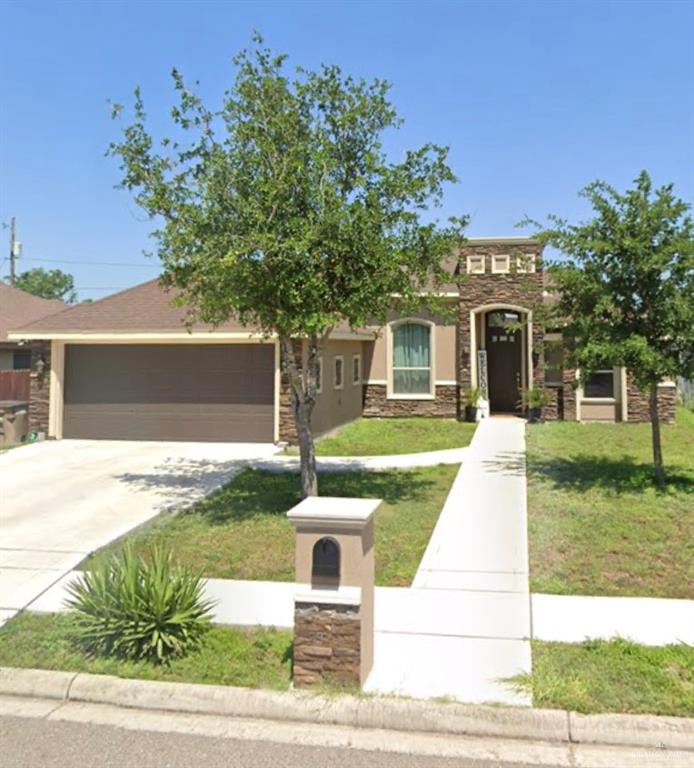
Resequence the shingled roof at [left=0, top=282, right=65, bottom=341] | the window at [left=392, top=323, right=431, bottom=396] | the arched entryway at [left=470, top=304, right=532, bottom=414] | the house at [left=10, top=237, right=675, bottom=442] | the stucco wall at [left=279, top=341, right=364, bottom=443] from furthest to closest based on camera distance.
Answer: the shingled roof at [left=0, top=282, right=65, bottom=341] → the window at [left=392, top=323, right=431, bottom=396] → the arched entryway at [left=470, top=304, right=532, bottom=414] → the house at [left=10, top=237, right=675, bottom=442] → the stucco wall at [left=279, top=341, right=364, bottom=443]

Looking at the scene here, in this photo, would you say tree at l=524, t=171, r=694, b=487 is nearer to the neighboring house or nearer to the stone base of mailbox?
the stone base of mailbox

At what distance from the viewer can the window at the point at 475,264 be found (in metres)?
18.7

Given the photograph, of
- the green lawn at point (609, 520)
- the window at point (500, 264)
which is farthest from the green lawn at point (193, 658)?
the window at point (500, 264)

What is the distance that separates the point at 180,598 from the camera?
16.6 ft

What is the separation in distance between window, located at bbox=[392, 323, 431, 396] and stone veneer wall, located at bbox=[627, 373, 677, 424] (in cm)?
558

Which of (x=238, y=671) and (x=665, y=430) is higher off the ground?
(x=665, y=430)

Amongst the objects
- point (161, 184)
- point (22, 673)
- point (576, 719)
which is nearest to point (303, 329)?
point (161, 184)

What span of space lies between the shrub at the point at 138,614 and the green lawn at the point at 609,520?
3.28 m

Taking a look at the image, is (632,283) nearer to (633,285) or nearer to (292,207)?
(633,285)

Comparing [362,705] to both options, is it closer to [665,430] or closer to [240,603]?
[240,603]

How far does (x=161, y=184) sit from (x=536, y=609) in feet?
23.2

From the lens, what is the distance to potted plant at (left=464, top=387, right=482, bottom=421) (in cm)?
1870

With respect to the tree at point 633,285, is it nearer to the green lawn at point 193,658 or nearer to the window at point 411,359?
the green lawn at point 193,658

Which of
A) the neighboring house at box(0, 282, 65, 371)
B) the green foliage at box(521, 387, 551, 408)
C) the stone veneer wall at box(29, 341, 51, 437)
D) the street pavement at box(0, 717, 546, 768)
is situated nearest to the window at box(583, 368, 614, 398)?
the green foliage at box(521, 387, 551, 408)
